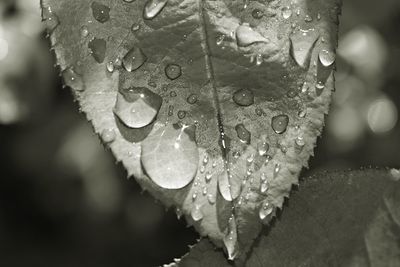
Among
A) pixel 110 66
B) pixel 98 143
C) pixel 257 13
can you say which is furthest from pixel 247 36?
pixel 98 143

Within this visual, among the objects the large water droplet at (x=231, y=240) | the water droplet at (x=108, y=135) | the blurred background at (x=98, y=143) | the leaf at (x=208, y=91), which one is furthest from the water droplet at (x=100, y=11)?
the blurred background at (x=98, y=143)

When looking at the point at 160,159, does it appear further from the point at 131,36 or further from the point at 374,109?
the point at 374,109

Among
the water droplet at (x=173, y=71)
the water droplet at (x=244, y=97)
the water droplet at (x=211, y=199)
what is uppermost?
the water droplet at (x=173, y=71)

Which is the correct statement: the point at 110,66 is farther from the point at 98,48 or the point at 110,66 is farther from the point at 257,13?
the point at 257,13

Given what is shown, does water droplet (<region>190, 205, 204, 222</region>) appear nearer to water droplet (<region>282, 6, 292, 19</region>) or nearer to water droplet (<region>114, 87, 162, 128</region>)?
water droplet (<region>114, 87, 162, 128</region>)

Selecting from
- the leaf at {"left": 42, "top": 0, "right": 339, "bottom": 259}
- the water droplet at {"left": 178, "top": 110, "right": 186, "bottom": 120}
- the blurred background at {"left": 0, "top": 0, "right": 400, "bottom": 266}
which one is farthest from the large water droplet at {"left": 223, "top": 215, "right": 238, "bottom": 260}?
the blurred background at {"left": 0, "top": 0, "right": 400, "bottom": 266}

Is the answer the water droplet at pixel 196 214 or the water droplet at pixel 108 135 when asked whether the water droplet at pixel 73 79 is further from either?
the water droplet at pixel 196 214
